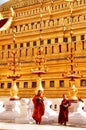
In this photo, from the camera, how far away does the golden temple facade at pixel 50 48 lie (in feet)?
71.1

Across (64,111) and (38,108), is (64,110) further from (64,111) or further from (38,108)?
(38,108)

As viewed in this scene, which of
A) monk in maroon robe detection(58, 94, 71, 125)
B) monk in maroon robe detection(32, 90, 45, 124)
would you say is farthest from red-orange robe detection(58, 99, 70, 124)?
monk in maroon robe detection(32, 90, 45, 124)

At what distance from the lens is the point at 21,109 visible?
57.4 feet

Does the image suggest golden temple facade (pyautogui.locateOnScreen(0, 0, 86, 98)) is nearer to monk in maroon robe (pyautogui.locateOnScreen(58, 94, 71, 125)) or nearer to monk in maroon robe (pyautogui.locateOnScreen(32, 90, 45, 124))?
monk in maroon robe (pyautogui.locateOnScreen(58, 94, 71, 125))

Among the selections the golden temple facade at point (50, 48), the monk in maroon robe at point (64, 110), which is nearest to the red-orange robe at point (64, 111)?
the monk in maroon robe at point (64, 110)

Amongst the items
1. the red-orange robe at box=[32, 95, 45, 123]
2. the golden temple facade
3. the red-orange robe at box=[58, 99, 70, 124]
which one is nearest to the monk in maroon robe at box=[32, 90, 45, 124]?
the red-orange robe at box=[32, 95, 45, 123]

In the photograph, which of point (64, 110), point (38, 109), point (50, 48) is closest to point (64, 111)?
point (64, 110)

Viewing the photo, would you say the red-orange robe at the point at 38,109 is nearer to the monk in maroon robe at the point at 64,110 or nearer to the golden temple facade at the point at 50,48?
the monk in maroon robe at the point at 64,110

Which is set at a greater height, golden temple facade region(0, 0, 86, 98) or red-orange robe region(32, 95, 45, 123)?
golden temple facade region(0, 0, 86, 98)

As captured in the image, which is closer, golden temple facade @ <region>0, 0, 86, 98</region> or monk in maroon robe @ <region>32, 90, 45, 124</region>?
monk in maroon robe @ <region>32, 90, 45, 124</region>

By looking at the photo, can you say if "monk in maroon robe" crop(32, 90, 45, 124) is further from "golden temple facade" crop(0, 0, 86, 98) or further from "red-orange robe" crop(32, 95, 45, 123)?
"golden temple facade" crop(0, 0, 86, 98)

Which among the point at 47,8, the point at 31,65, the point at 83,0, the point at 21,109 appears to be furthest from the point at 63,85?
the point at 47,8

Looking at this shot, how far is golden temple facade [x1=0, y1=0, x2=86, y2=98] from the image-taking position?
71.1ft

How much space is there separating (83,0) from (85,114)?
12936mm
